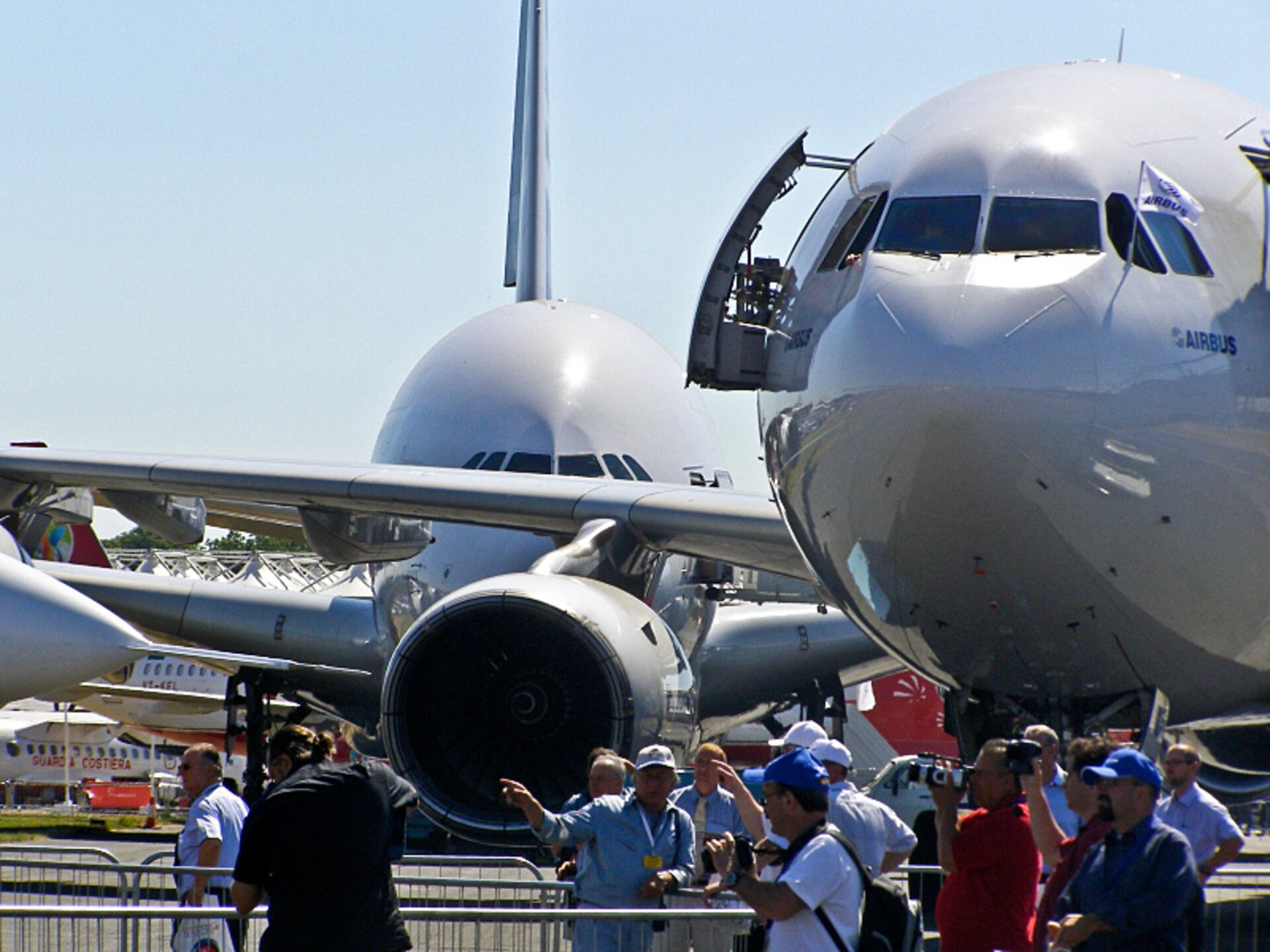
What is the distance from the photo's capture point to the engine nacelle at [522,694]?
33.8 feet

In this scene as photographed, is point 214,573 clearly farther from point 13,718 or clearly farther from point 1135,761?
point 1135,761

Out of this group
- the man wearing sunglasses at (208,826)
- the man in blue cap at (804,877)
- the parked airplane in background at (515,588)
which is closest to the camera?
the man in blue cap at (804,877)

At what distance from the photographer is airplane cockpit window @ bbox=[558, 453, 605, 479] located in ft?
46.1

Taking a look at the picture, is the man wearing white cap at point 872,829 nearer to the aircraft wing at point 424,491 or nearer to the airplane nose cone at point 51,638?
the airplane nose cone at point 51,638

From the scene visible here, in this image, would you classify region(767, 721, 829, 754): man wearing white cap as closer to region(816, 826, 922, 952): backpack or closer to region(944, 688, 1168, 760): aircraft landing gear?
region(944, 688, 1168, 760): aircraft landing gear

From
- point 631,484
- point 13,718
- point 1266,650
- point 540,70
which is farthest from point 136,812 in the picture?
point 1266,650

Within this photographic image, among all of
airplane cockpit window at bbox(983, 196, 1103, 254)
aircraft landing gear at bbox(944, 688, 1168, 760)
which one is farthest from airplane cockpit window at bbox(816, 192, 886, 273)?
aircraft landing gear at bbox(944, 688, 1168, 760)

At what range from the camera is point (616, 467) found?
46.9 ft

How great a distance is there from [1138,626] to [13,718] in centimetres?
4305

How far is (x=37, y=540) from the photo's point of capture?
44.2 ft

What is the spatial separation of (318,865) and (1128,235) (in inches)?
156

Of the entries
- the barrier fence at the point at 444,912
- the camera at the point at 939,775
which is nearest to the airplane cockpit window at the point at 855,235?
the camera at the point at 939,775

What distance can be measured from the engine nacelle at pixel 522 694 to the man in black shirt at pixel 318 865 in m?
4.52

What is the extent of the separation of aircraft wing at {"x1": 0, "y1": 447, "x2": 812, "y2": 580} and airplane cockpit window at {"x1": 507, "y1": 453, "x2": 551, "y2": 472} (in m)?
1.17
